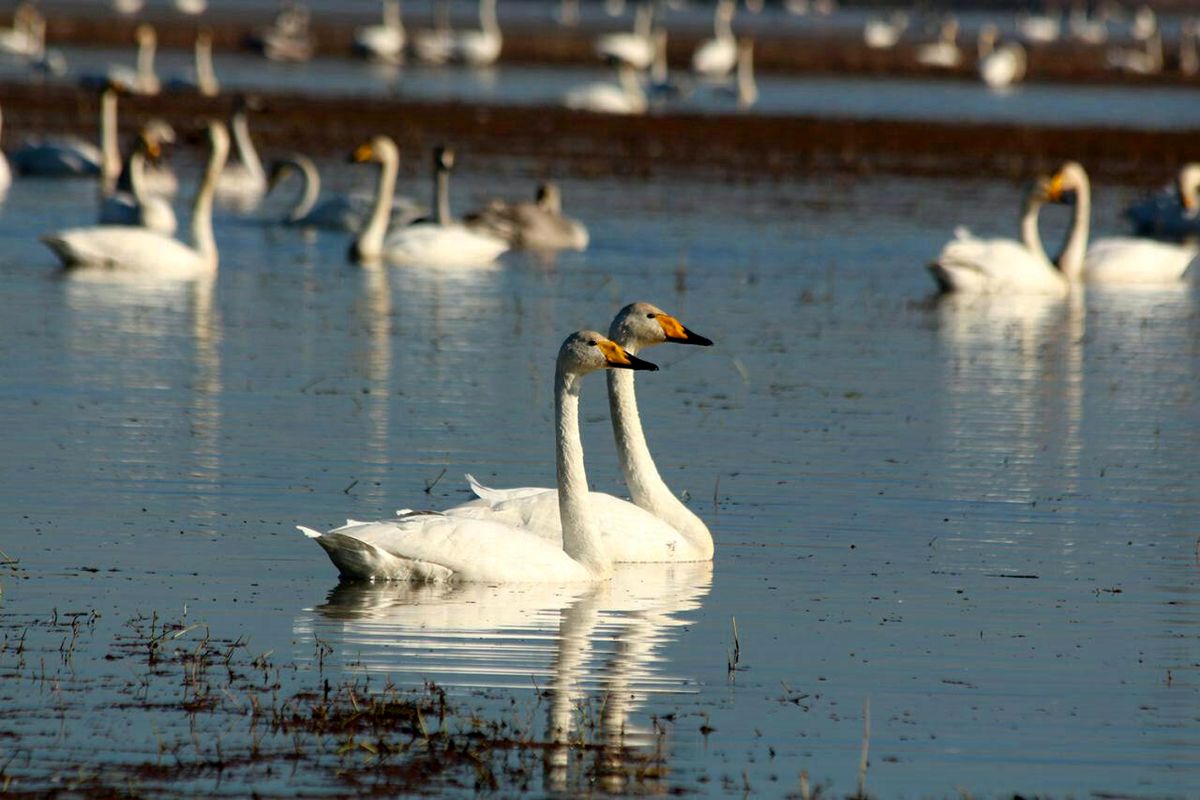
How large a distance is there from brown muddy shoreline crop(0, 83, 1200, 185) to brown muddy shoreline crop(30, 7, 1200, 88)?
23670mm

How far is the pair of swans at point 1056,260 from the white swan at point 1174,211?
2704mm

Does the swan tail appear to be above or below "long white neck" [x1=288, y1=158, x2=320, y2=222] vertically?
below

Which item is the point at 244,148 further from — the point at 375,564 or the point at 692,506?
the point at 375,564

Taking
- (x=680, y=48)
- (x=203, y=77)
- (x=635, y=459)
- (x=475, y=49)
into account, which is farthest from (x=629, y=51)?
(x=635, y=459)

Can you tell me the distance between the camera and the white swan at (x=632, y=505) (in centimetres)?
980

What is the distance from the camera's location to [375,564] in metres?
9.23

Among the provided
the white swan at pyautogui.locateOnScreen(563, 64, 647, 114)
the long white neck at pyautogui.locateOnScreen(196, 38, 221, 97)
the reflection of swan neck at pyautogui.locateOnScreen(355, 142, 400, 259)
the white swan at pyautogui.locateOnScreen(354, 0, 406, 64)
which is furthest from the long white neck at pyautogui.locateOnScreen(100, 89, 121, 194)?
the white swan at pyautogui.locateOnScreen(354, 0, 406, 64)

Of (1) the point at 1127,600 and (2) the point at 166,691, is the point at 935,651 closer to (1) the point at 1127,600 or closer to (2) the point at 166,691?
Answer: (1) the point at 1127,600

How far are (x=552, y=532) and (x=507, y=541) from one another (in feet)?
1.73

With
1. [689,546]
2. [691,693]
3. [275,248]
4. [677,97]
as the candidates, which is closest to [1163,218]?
[275,248]

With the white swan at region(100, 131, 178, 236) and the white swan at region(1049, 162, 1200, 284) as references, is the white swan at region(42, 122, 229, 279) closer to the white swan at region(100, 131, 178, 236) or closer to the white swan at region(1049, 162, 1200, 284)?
the white swan at region(100, 131, 178, 236)

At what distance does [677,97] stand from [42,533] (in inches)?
1817

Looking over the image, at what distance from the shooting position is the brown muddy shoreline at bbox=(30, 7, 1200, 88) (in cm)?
6925

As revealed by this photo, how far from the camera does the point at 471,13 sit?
111312 mm
